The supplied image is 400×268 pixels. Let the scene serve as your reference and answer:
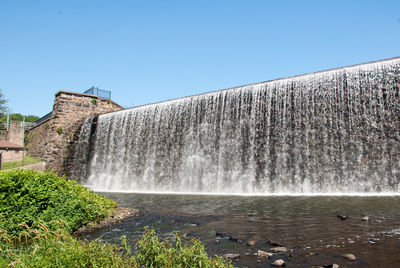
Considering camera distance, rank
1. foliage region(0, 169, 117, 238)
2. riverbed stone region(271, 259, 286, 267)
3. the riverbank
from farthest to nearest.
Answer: the riverbank < foliage region(0, 169, 117, 238) < riverbed stone region(271, 259, 286, 267)

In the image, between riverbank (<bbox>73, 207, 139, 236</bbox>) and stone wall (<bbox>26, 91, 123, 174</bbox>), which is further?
stone wall (<bbox>26, 91, 123, 174</bbox>)

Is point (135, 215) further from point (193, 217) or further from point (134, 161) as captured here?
point (134, 161)

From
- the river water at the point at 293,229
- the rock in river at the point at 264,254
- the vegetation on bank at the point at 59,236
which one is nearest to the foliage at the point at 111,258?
the vegetation on bank at the point at 59,236

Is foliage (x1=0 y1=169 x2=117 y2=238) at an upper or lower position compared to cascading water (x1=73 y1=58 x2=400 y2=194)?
lower

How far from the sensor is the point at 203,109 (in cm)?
2252

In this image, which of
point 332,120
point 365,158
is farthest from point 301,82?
point 365,158

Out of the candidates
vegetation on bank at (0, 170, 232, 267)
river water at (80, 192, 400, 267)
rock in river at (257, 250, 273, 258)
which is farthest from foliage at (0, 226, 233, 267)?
river water at (80, 192, 400, 267)

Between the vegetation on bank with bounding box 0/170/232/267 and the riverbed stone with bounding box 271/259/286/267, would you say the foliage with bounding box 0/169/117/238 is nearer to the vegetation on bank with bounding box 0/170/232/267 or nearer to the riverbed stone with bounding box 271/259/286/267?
the vegetation on bank with bounding box 0/170/232/267

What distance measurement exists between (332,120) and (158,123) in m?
13.1

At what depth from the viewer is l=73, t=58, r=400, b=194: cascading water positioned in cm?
1556

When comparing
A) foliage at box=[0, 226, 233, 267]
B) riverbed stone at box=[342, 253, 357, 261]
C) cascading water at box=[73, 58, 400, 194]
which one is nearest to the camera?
foliage at box=[0, 226, 233, 267]

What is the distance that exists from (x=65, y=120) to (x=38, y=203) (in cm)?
2549

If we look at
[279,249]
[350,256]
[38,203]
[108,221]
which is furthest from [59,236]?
[350,256]

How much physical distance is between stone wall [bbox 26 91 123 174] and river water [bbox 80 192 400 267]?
22.1 metres
